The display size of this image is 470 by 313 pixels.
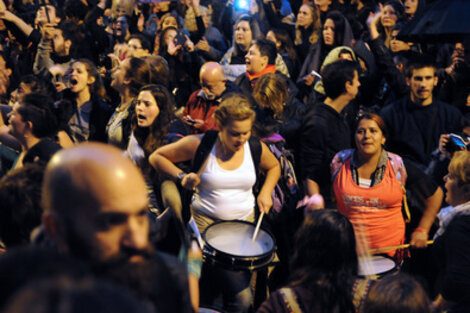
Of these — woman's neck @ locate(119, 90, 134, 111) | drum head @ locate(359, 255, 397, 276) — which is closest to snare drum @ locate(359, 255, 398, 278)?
drum head @ locate(359, 255, 397, 276)

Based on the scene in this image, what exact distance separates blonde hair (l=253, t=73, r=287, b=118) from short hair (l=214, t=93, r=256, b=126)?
1170 mm

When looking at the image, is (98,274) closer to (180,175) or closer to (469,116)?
(180,175)

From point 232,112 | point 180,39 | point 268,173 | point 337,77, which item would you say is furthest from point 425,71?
point 180,39

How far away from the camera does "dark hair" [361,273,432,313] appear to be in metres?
2.30

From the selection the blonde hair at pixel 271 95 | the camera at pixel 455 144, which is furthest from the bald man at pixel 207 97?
the camera at pixel 455 144

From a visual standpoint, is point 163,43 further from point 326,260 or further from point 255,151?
point 326,260

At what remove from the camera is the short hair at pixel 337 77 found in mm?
4711

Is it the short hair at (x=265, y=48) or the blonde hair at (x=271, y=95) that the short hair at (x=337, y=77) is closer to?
the blonde hair at (x=271, y=95)

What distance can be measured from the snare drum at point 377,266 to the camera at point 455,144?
3.57ft

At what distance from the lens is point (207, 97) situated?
5.59m

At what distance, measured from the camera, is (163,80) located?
559 cm

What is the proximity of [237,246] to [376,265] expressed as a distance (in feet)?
3.26

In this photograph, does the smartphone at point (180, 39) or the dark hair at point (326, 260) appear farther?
the smartphone at point (180, 39)

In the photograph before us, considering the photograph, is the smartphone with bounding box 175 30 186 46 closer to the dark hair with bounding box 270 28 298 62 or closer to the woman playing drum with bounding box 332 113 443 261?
the dark hair with bounding box 270 28 298 62
